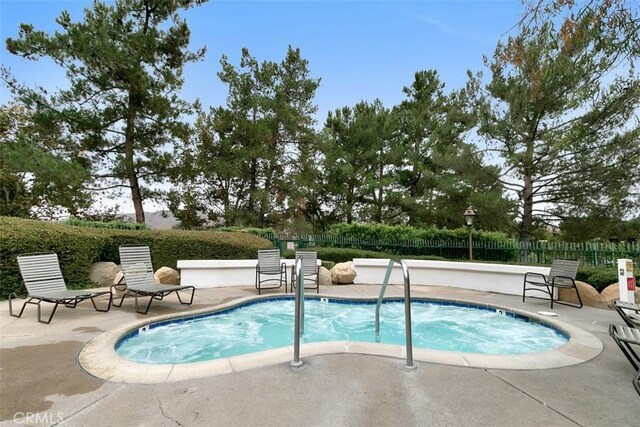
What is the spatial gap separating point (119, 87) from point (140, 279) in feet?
43.6

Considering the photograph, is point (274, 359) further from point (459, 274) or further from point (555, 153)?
point (555, 153)

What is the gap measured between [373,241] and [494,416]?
10.4 metres

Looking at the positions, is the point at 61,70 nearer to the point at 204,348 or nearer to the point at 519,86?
the point at 204,348

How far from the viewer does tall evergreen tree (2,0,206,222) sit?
1471cm

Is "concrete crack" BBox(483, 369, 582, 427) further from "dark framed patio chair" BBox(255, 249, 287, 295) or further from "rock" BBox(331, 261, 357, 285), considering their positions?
"rock" BBox(331, 261, 357, 285)

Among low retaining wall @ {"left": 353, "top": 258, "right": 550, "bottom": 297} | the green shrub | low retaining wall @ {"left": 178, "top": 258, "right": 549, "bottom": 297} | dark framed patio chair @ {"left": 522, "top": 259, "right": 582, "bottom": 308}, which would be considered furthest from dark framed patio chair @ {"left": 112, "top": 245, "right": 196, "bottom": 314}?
→ the green shrub

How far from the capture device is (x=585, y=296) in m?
6.89

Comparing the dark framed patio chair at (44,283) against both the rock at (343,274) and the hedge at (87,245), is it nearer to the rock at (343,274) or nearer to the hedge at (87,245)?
the hedge at (87,245)

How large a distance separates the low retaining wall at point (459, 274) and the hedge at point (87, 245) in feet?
11.3

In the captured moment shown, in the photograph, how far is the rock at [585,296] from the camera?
6.75 metres

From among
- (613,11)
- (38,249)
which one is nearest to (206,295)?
(38,249)

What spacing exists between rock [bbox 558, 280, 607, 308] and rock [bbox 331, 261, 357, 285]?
15.5 feet

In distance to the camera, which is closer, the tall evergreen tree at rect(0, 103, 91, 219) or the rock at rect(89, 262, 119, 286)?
the rock at rect(89, 262, 119, 286)

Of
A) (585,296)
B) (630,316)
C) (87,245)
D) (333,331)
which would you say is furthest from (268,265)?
(585,296)
